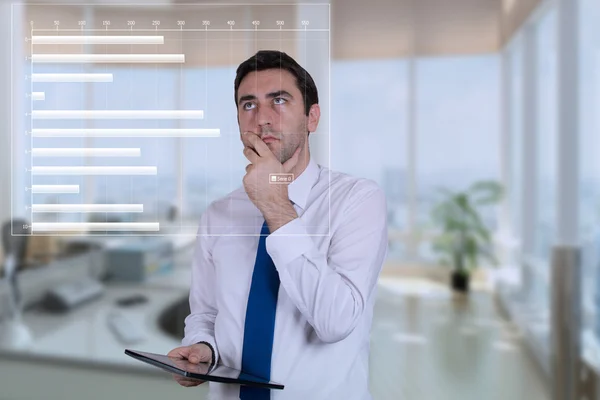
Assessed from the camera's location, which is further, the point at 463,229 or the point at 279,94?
the point at 463,229

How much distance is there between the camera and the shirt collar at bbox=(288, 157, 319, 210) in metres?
1.63

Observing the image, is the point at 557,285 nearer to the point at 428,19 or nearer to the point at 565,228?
the point at 565,228

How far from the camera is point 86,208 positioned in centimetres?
183

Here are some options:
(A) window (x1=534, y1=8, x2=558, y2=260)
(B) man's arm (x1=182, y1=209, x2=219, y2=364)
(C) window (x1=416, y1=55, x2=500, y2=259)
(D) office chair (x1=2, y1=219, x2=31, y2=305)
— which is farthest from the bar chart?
(A) window (x1=534, y1=8, x2=558, y2=260)

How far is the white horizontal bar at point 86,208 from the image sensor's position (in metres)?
1.81

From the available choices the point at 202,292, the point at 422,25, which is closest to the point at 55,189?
the point at 202,292

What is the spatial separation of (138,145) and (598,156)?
6.50ft

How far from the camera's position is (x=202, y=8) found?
1.80 m

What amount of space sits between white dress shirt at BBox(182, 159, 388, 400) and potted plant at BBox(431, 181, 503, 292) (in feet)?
3.44

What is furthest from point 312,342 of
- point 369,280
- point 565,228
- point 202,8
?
point 565,228

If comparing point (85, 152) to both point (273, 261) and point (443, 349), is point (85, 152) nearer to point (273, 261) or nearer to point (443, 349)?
point (273, 261)

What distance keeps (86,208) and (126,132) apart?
288 millimetres

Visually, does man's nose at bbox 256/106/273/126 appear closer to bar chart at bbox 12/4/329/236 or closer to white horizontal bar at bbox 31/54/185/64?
bar chart at bbox 12/4/329/236

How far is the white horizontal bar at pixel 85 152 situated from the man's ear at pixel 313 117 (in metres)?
0.61
